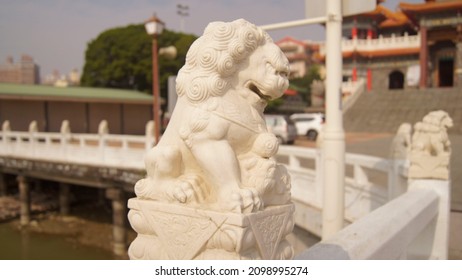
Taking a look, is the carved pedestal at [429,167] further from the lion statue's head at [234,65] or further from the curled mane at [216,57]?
the curled mane at [216,57]

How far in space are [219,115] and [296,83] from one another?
1403 inches

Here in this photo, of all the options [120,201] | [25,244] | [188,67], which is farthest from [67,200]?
[188,67]

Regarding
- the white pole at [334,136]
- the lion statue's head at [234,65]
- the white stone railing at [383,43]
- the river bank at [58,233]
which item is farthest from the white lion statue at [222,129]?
the white stone railing at [383,43]

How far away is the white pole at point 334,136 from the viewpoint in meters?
4.07

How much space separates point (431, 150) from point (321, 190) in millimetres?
2002

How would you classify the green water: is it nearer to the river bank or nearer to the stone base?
the river bank

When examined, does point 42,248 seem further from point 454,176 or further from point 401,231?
point 401,231

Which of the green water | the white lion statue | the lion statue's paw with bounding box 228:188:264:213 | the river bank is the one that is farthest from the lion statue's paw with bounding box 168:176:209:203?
the river bank

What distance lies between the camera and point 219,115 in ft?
5.60

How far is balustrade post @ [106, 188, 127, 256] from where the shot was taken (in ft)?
37.1

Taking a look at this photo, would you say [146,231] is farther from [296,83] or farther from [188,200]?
[296,83]

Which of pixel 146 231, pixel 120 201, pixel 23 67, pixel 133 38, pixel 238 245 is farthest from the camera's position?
pixel 133 38

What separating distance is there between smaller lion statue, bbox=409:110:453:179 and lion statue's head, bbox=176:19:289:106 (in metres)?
2.61

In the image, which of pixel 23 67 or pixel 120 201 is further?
pixel 23 67
